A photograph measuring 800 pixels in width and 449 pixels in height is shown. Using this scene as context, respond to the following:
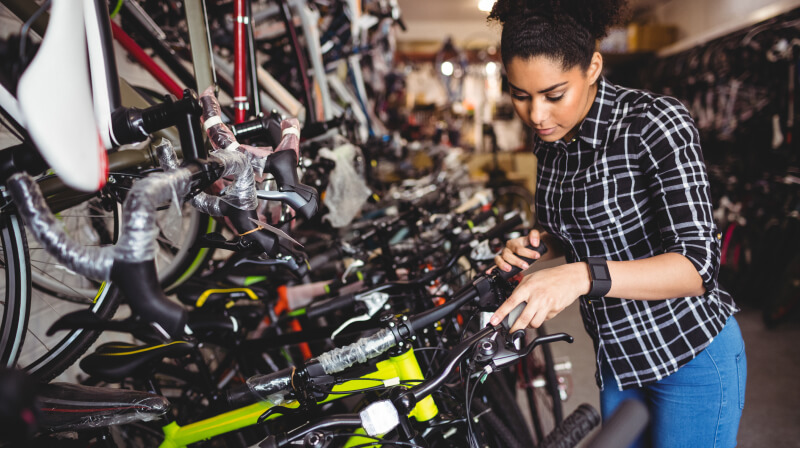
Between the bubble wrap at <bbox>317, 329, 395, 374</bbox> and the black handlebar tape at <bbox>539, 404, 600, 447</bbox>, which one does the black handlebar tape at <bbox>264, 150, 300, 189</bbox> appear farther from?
the black handlebar tape at <bbox>539, 404, 600, 447</bbox>

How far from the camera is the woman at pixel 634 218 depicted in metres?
0.89

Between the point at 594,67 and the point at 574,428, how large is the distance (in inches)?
33.0

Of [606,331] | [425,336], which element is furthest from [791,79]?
[425,336]

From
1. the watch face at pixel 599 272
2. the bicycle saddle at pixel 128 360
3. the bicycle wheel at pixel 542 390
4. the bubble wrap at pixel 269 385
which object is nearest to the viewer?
the watch face at pixel 599 272

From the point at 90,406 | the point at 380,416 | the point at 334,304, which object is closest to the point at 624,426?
the point at 380,416

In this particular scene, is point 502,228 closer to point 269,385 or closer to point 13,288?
point 269,385

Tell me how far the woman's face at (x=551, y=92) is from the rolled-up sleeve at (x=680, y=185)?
0.50ft

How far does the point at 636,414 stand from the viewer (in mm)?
449

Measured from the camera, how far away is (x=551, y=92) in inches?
38.3

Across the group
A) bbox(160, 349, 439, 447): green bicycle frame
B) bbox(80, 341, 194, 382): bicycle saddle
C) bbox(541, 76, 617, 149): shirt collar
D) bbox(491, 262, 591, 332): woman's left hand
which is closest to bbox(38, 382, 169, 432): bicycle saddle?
bbox(80, 341, 194, 382): bicycle saddle

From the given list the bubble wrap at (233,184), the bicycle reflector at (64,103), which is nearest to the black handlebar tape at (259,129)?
the bubble wrap at (233,184)

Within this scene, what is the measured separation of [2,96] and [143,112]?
1.25 feet

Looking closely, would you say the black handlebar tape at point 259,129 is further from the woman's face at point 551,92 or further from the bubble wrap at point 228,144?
the woman's face at point 551,92

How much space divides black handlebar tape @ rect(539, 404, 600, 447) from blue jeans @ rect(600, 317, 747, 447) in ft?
0.48
